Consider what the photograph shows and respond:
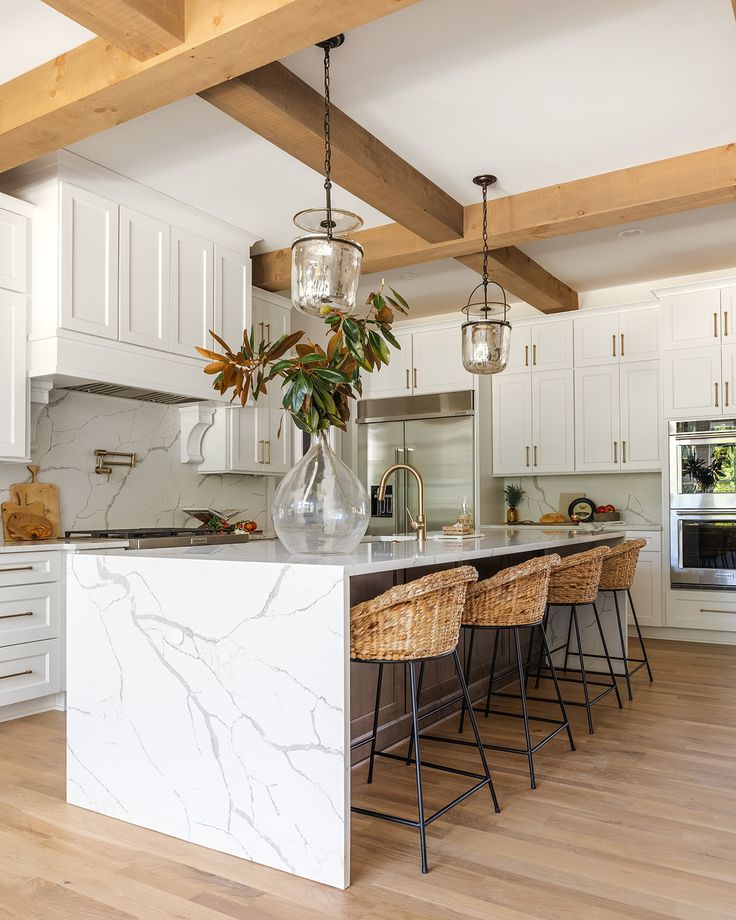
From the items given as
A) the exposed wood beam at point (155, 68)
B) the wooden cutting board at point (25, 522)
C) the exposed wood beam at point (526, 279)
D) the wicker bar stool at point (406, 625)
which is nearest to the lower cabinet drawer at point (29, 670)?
the wooden cutting board at point (25, 522)

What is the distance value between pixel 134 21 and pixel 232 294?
246 cm

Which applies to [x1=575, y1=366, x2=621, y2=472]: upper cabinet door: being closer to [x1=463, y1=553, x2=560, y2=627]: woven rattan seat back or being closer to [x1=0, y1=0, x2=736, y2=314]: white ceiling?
[x1=0, y1=0, x2=736, y2=314]: white ceiling

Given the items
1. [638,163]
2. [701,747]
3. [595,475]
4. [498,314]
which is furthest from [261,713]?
[595,475]

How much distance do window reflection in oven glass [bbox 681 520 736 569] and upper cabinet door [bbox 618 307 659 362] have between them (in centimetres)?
130

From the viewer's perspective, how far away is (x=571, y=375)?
6.12m

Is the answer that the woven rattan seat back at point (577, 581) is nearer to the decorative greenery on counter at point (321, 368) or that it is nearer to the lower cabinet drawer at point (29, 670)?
the decorative greenery on counter at point (321, 368)

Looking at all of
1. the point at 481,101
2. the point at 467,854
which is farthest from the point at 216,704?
the point at 481,101

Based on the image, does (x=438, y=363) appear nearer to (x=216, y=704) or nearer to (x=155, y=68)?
(x=155, y=68)

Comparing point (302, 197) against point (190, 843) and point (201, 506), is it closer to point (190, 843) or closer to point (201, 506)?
point (201, 506)

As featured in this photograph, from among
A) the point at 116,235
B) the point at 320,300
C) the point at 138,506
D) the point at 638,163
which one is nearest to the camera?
the point at 320,300

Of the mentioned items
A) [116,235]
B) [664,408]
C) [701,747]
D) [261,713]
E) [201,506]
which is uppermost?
[116,235]

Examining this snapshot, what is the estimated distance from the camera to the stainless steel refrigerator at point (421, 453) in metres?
6.29

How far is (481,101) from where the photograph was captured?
3.24 meters

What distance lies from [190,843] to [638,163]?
3.56 metres
